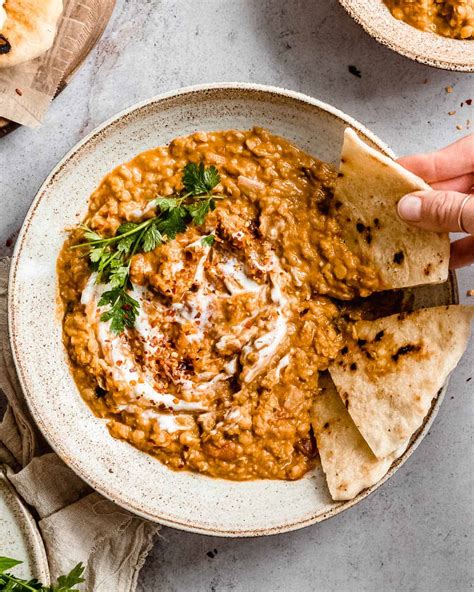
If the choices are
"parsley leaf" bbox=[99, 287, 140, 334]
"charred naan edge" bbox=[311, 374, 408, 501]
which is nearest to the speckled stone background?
"charred naan edge" bbox=[311, 374, 408, 501]

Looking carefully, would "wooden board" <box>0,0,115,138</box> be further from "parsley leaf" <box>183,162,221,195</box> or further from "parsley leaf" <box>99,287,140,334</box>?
"parsley leaf" <box>99,287,140,334</box>

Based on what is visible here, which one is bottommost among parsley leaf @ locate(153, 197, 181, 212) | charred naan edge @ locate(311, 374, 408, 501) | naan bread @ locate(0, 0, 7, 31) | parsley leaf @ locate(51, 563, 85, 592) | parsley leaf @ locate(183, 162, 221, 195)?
parsley leaf @ locate(51, 563, 85, 592)

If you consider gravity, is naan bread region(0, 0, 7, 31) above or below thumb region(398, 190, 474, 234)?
above

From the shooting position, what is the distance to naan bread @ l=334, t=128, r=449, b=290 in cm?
294

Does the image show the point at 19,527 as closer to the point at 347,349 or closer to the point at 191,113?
the point at 347,349

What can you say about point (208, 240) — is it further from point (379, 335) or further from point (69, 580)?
point (69, 580)

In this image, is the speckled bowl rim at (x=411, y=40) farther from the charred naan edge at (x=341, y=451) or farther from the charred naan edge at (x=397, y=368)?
the charred naan edge at (x=341, y=451)

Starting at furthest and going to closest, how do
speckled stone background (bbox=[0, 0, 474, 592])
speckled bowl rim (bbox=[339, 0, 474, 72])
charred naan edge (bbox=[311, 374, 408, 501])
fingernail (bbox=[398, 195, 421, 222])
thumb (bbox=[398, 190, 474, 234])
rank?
speckled stone background (bbox=[0, 0, 474, 592]) → speckled bowl rim (bbox=[339, 0, 474, 72]) → charred naan edge (bbox=[311, 374, 408, 501]) → fingernail (bbox=[398, 195, 421, 222]) → thumb (bbox=[398, 190, 474, 234])

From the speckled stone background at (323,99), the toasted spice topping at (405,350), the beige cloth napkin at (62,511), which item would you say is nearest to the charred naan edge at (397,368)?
the toasted spice topping at (405,350)

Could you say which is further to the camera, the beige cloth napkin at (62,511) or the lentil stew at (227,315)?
the beige cloth napkin at (62,511)

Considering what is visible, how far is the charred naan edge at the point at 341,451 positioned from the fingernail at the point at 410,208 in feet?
2.85

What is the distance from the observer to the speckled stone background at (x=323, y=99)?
359 cm

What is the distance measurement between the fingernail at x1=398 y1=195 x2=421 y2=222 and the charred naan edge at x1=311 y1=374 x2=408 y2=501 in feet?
2.85

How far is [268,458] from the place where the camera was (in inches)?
129
